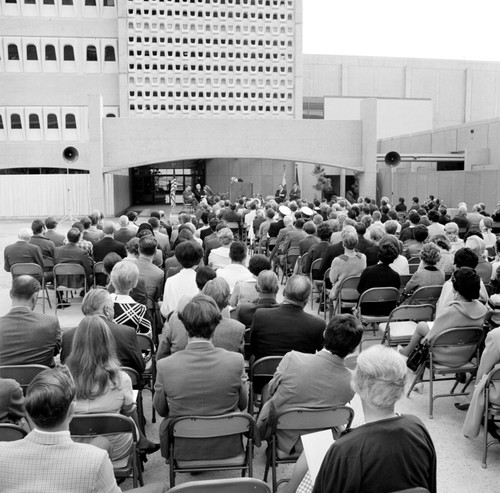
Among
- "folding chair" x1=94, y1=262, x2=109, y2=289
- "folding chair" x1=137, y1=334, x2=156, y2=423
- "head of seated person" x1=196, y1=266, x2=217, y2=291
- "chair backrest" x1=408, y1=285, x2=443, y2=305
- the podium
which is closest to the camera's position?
"folding chair" x1=137, y1=334, x2=156, y2=423

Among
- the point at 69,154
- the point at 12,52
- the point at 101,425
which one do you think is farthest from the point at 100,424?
the point at 12,52

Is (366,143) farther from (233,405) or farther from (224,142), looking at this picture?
(233,405)

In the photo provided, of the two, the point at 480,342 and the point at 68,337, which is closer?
the point at 68,337

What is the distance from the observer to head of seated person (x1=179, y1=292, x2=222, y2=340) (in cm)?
412

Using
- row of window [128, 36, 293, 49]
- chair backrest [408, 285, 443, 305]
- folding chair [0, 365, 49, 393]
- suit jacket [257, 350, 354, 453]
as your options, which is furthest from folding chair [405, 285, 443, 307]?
row of window [128, 36, 293, 49]

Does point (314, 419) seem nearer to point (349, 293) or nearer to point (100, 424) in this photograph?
point (100, 424)

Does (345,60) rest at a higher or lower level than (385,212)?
higher

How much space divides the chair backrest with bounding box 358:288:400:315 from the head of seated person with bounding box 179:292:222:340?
11.2ft

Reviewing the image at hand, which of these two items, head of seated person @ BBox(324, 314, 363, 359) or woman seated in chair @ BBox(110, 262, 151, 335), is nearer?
head of seated person @ BBox(324, 314, 363, 359)

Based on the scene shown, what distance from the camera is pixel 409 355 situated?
600cm

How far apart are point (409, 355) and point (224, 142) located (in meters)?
20.1

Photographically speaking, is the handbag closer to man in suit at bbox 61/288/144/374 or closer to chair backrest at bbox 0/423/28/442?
man in suit at bbox 61/288/144/374

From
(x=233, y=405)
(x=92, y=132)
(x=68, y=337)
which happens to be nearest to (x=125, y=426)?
(x=233, y=405)

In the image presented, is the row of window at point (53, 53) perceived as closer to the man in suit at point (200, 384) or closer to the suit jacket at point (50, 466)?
the man in suit at point (200, 384)
